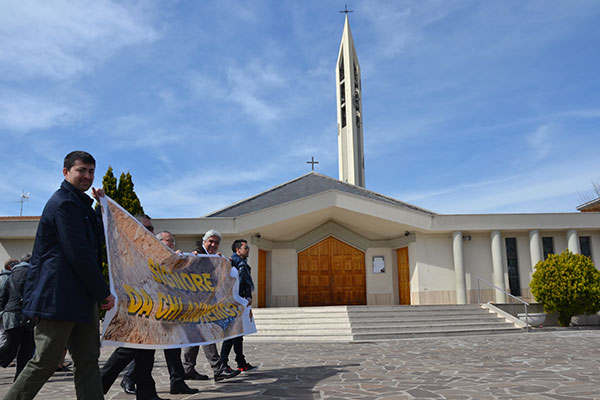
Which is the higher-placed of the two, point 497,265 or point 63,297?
point 497,265

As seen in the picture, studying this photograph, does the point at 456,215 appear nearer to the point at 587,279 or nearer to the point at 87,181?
the point at 587,279

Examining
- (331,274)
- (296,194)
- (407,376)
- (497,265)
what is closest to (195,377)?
(407,376)

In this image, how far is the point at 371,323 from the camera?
15.0 metres

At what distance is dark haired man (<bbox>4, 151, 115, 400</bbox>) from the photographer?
3.26m

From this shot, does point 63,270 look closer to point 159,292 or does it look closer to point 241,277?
point 159,292

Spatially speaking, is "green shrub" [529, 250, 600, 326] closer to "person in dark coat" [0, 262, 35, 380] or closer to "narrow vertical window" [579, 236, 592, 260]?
"narrow vertical window" [579, 236, 592, 260]

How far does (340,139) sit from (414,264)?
79.0 ft

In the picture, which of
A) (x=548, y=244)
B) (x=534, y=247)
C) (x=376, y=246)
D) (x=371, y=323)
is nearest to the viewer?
(x=371, y=323)

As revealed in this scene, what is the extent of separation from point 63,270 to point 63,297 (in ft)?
0.62

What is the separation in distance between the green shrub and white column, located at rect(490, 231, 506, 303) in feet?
6.76

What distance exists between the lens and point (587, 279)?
1653 centimetres

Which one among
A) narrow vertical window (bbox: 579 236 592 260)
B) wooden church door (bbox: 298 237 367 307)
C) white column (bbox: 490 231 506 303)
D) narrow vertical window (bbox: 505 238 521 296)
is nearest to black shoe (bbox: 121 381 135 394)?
wooden church door (bbox: 298 237 367 307)

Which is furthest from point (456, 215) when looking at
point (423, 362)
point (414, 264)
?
point (423, 362)

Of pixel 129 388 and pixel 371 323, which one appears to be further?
pixel 371 323
